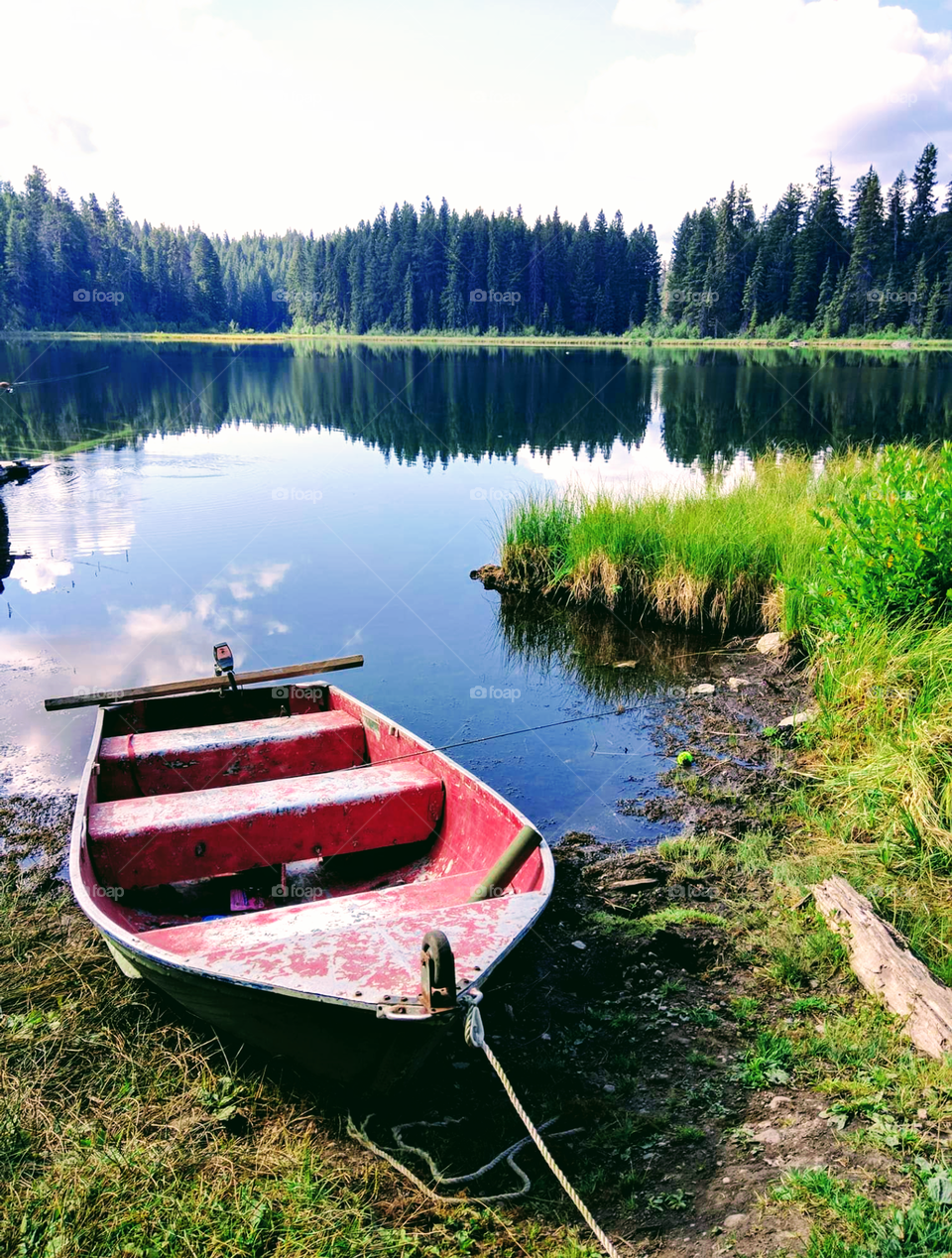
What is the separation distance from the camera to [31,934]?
18.3 ft

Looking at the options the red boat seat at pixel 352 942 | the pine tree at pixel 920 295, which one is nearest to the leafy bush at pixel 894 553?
the red boat seat at pixel 352 942

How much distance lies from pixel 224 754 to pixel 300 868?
1.15 m

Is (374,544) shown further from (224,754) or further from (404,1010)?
(404,1010)

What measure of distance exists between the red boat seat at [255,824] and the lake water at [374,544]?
194 cm

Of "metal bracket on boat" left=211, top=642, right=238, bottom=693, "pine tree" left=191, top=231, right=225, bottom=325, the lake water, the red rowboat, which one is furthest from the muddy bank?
"pine tree" left=191, top=231, right=225, bottom=325

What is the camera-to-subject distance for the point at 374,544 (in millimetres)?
17797

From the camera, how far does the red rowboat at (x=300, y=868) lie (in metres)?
3.64

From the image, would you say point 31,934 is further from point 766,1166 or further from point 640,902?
point 766,1166

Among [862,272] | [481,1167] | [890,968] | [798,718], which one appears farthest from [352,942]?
[862,272]

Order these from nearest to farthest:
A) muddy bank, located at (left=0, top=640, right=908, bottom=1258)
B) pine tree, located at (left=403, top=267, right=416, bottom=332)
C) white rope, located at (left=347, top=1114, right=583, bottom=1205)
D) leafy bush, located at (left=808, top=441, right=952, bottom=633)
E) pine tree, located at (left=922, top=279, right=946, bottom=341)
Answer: muddy bank, located at (left=0, top=640, right=908, bottom=1258) < white rope, located at (left=347, top=1114, right=583, bottom=1205) < leafy bush, located at (left=808, top=441, right=952, bottom=633) < pine tree, located at (left=922, top=279, right=946, bottom=341) < pine tree, located at (left=403, top=267, right=416, bottom=332)

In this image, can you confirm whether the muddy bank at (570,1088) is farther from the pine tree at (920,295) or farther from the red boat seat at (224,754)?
the pine tree at (920,295)

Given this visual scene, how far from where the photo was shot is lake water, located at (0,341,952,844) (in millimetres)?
9367

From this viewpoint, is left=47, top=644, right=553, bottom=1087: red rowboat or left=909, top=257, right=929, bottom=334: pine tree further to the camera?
left=909, top=257, right=929, bottom=334: pine tree

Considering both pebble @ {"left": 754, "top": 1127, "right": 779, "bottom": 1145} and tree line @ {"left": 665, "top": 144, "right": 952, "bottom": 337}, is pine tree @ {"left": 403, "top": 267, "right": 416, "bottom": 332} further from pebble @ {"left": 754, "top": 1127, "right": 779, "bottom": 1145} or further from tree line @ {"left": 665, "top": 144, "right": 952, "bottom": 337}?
pebble @ {"left": 754, "top": 1127, "right": 779, "bottom": 1145}
